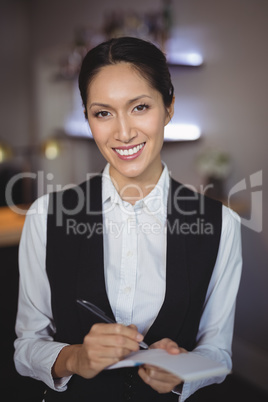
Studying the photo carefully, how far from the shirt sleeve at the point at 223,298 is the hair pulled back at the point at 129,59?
443 millimetres

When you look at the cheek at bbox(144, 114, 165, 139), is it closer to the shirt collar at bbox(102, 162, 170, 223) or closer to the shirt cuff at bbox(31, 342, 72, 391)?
the shirt collar at bbox(102, 162, 170, 223)

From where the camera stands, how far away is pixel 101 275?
1.26 m

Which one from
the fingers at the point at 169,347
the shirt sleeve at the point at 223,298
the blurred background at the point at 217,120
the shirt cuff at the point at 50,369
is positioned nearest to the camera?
the fingers at the point at 169,347

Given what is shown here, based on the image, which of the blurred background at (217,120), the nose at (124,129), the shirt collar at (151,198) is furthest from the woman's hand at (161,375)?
the blurred background at (217,120)

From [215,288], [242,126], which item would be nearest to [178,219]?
[215,288]

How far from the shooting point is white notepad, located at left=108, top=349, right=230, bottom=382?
926mm

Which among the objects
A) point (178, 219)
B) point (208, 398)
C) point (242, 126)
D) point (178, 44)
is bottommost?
point (208, 398)

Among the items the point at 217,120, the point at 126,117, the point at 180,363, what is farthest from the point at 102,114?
the point at 217,120

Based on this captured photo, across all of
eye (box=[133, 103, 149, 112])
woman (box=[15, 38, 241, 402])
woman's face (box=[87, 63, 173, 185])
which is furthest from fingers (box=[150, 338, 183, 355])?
eye (box=[133, 103, 149, 112])

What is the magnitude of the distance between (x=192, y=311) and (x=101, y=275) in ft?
0.90

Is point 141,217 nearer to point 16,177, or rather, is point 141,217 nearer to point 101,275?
point 101,275

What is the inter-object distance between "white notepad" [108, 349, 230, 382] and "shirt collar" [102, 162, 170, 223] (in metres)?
0.45

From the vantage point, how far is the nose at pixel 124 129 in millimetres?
1225

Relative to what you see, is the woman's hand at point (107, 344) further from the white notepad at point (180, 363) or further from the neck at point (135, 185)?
the neck at point (135, 185)
